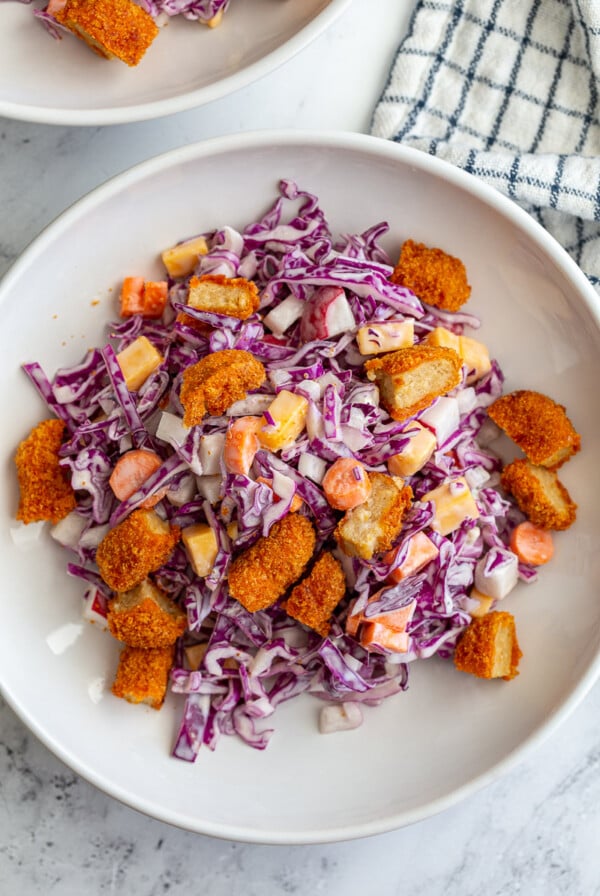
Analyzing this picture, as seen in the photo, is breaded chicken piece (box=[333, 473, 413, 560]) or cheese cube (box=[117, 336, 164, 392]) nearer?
breaded chicken piece (box=[333, 473, 413, 560])

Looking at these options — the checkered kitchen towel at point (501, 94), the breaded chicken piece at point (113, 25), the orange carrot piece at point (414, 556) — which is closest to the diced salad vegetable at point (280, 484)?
the orange carrot piece at point (414, 556)

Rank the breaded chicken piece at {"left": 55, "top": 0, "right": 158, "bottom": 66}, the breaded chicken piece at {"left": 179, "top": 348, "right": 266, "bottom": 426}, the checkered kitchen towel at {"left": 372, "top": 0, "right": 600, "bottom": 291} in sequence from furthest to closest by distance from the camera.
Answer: the checkered kitchen towel at {"left": 372, "top": 0, "right": 600, "bottom": 291}
the breaded chicken piece at {"left": 55, "top": 0, "right": 158, "bottom": 66}
the breaded chicken piece at {"left": 179, "top": 348, "right": 266, "bottom": 426}

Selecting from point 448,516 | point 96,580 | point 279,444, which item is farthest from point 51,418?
point 448,516

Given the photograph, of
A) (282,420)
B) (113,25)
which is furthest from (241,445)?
(113,25)

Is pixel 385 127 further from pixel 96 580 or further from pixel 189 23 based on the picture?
pixel 96 580

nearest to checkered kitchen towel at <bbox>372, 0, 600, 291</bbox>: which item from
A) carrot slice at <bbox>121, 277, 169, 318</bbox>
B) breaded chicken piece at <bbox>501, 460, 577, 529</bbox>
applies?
breaded chicken piece at <bbox>501, 460, 577, 529</bbox>

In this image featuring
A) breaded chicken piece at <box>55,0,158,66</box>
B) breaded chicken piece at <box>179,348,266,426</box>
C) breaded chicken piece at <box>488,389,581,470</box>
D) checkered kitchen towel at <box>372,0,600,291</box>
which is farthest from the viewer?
checkered kitchen towel at <box>372,0,600,291</box>

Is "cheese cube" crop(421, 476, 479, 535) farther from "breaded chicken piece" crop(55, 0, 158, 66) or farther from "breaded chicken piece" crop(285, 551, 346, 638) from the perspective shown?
"breaded chicken piece" crop(55, 0, 158, 66)

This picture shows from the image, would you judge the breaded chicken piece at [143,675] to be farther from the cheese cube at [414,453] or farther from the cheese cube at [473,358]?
the cheese cube at [473,358]
